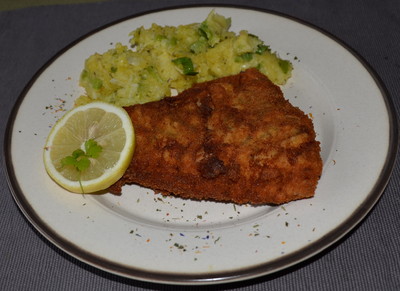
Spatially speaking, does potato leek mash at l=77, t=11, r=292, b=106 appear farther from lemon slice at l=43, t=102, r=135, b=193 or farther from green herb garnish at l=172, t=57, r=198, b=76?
lemon slice at l=43, t=102, r=135, b=193

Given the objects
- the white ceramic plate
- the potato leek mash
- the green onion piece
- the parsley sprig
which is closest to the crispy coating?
the white ceramic plate

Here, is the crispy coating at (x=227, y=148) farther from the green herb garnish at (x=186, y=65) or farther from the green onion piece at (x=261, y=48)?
the green onion piece at (x=261, y=48)

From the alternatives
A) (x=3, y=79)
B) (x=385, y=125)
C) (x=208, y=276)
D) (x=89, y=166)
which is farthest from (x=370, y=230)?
(x=3, y=79)

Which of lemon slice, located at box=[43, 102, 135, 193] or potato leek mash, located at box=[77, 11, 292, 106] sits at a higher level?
potato leek mash, located at box=[77, 11, 292, 106]

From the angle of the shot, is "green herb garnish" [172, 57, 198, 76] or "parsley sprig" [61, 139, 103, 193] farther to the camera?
"green herb garnish" [172, 57, 198, 76]

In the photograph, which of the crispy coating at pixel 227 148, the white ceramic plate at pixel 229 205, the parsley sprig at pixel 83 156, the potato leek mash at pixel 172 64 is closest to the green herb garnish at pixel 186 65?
the potato leek mash at pixel 172 64

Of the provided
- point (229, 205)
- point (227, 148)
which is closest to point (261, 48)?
point (227, 148)
